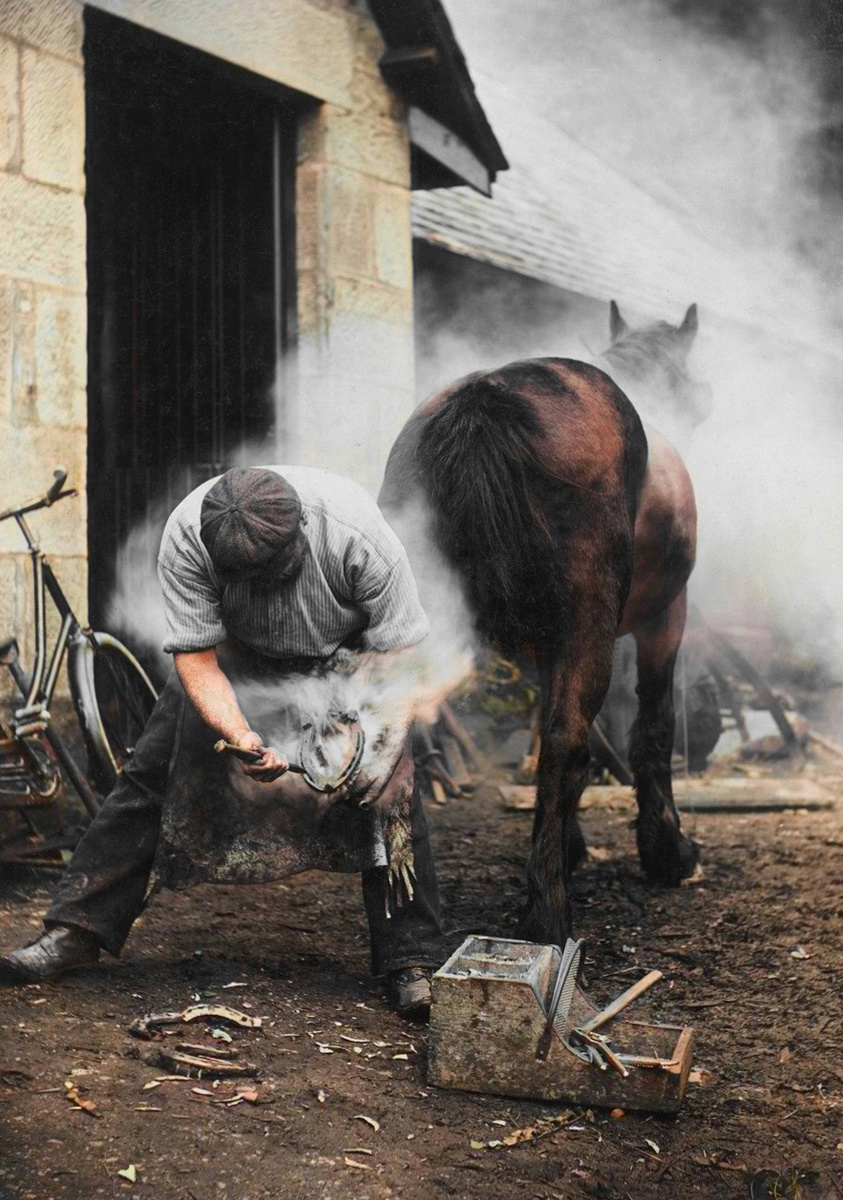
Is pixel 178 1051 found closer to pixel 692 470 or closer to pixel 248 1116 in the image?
pixel 248 1116


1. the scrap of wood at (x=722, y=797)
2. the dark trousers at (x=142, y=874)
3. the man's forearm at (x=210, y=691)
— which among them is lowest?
the scrap of wood at (x=722, y=797)

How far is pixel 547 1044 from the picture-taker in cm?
290

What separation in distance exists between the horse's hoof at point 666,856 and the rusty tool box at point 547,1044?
2048 mm

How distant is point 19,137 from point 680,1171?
15.1ft

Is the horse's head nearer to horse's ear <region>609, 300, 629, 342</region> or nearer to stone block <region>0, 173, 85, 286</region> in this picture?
horse's ear <region>609, 300, 629, 342</region>

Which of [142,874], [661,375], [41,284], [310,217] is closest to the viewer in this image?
[142,874]

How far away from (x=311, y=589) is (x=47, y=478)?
7.81 feet

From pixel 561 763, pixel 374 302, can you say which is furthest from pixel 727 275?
pixel 561 763

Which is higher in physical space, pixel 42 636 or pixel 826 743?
pixel 42 636

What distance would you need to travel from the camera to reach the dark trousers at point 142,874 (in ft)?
11.5

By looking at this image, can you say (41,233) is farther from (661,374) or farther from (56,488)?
(661,374)

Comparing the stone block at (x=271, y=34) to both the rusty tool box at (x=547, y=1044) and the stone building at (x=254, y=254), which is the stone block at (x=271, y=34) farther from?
the rusty tool box at (x=547, y=1044)

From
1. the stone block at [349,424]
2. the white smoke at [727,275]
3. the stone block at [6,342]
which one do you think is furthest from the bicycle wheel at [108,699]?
the white smoke at [727,275]

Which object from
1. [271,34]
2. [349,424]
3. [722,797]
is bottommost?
[722,797]
